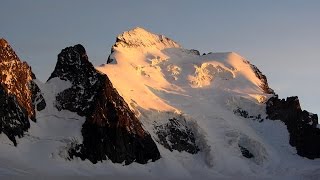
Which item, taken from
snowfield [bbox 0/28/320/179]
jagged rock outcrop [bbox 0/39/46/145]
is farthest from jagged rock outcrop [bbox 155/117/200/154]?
jagged rock outcrop [bbox 0/39/46/145]

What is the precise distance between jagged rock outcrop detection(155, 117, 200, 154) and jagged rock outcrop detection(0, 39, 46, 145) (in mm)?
35849

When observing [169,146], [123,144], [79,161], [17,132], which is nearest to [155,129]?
[169,146]

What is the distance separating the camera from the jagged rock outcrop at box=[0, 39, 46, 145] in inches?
5910

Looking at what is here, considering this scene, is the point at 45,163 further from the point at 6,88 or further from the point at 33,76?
the point at 33,76

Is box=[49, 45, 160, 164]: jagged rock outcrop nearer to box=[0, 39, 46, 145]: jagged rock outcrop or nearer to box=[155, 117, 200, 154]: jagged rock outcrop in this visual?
box=[0, 39, 46, 145]: jagged rock outcrop

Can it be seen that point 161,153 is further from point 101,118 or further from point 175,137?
point 101,118

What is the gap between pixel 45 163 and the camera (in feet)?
479

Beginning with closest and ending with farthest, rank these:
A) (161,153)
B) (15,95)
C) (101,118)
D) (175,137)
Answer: (15,95), (101,118), (161,153), (175,137)

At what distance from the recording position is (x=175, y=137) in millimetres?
183250

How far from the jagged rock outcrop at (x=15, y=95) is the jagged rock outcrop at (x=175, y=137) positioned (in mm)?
35849

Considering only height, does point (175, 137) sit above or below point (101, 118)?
above

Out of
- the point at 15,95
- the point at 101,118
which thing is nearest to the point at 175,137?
the point at 101,118

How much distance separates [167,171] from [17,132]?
41.0m

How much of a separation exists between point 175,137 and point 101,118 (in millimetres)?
26586
